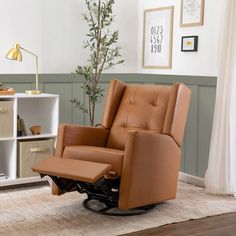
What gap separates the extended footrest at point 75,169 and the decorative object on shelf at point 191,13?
202 centimetres

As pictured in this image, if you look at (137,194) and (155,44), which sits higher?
(155,44)

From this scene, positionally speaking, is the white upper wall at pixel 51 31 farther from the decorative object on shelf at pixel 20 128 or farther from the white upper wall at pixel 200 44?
the decorative object on shelf at pixel 20 128

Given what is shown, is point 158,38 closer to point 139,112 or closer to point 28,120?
point 139,112

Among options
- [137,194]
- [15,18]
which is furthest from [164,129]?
[15,18]

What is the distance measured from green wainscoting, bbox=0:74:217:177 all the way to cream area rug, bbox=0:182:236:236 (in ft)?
1.62

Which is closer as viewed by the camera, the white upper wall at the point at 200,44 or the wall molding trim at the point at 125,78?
the white upper wall at the point at 200,44

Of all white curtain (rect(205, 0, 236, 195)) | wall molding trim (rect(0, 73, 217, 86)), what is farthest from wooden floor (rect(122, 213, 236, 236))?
wall molding trim (rect(0, 73, 217, 86))

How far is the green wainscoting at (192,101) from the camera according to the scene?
15.1 ft

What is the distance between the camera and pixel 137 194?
3508mm

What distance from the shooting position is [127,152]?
345 centimetres

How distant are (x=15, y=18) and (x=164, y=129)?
197cm

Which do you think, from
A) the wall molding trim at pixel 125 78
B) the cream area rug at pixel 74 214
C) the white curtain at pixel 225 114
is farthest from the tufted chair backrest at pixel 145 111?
the wall molding trim at pixel 125 78

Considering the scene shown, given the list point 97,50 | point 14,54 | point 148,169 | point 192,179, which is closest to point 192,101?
point 192,179

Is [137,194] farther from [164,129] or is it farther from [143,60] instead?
[143,60]
